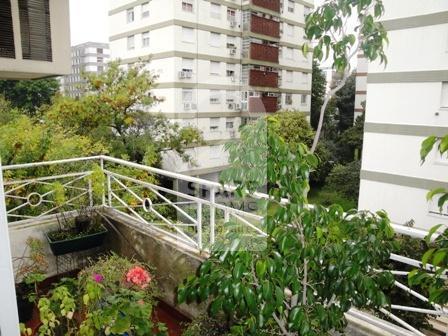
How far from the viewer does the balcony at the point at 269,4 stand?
1647 mm

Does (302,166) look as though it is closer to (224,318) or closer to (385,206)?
(385,206)

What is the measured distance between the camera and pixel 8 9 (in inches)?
53.9

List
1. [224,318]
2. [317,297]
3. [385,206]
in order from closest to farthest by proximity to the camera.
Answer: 1. [317,297]
2. [385,206]
3. [224,318]

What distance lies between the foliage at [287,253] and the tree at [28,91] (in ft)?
6.03

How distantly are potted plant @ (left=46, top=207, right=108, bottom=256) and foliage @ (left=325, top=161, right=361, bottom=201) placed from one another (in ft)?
5.87

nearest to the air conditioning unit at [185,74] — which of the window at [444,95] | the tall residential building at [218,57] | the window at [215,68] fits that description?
the tall residential building at [218,57]

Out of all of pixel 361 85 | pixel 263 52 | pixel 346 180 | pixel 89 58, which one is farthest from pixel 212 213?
pixel 89 58

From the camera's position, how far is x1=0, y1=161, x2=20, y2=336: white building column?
76 cm

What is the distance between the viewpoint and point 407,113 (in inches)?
49.8

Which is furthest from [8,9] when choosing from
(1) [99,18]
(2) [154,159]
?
(2) [154,159]

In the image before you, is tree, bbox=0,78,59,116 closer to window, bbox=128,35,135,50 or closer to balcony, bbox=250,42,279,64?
window, bbox=128,35,135,50

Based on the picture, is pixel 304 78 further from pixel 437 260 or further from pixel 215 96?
pixel 437 260

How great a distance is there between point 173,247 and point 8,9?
1.42 metres

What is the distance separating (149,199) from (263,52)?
4.32 ft
